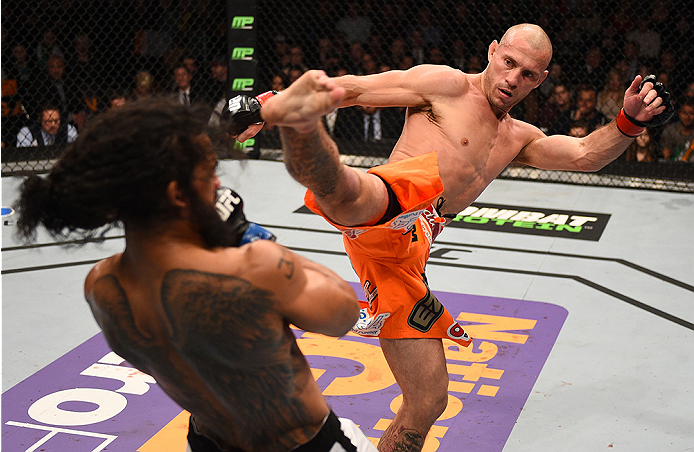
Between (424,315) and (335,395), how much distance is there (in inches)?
30.5

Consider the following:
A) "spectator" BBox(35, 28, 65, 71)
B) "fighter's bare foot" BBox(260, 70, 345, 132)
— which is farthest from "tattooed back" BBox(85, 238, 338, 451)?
"spectator" BBox(35, 28, 65, 71)

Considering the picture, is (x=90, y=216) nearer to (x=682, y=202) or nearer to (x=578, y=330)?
(x=578, y=330)

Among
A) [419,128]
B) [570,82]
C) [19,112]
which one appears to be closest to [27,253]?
[19,112]

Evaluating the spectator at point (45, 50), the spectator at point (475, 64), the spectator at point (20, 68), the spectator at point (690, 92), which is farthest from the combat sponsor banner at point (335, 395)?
the spectator at point (45, 50)

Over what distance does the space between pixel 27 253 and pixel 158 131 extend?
367cm

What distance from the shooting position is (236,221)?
138cm

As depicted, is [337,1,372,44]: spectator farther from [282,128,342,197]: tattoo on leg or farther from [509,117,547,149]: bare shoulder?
[282,128,342,197]: tattoo on leg

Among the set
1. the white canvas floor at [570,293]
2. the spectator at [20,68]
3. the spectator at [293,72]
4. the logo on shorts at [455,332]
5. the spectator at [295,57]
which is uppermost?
the spectator at [20,68]

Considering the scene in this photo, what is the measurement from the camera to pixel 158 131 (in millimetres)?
1209

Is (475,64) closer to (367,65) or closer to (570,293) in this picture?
(367,65)

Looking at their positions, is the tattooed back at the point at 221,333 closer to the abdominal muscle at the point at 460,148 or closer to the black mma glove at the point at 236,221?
the black mma glove at the point at 236,221

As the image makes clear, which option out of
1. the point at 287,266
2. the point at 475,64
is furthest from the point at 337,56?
the point at 287,266

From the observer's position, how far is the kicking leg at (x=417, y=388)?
2.31m

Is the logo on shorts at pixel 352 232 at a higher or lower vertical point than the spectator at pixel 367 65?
higher
